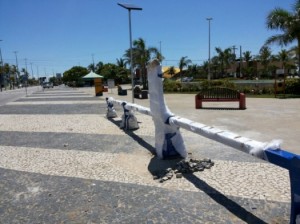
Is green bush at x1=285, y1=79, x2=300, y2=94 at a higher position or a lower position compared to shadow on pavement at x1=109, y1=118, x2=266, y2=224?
higher

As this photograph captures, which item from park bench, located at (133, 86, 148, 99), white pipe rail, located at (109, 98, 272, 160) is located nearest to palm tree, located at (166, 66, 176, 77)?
park bench, located at (133, 86, 148, 99)

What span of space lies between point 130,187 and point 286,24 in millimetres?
19495

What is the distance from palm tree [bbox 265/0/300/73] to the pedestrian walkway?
639 inches

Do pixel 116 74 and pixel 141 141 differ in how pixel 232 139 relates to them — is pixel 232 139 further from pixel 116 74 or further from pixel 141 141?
pixel 116 74

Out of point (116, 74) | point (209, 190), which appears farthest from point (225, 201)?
point (116, 74)

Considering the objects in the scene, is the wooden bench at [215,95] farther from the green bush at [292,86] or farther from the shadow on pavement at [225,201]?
the shadow on pavement at [225,201]

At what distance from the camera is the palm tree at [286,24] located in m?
20.4

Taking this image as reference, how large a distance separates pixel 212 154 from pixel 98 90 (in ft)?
75.9

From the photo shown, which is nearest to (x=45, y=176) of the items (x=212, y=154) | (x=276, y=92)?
(x=212, y=154)

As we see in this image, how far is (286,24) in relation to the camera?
20828 millimetres

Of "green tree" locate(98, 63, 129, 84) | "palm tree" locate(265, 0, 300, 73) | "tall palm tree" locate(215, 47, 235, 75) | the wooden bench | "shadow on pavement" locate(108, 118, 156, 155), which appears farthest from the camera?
"tall palm tree" locate(215, 47, 235, 75)

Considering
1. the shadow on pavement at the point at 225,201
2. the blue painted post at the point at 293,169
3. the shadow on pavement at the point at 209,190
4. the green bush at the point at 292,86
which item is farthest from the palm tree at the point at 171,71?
the blue painted post at the point at 293,169

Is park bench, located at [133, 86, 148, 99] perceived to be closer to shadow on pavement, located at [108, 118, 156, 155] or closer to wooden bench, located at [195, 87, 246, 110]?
wooden bench, located at [195, 87, 246, 110]

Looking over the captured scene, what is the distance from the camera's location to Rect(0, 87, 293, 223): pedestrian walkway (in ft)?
12.5
